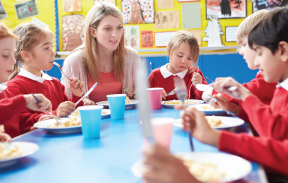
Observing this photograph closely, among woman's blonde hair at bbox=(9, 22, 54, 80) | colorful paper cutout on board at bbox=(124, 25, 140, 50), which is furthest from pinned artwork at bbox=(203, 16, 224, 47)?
woman's blonde hair at bbox=(9, 22, 54, 80)

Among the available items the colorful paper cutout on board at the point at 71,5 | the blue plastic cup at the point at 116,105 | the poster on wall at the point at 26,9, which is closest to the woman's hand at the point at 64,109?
the blue plastic cup at the point at 116,105

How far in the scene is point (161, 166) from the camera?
1.20 feet

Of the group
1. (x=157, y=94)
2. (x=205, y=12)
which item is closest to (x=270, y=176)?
(x=157, y=94)

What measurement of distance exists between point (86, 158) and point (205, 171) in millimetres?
328

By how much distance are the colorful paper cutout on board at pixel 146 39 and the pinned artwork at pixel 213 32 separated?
715mm

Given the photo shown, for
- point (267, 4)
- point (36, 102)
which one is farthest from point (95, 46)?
point (267, 4)

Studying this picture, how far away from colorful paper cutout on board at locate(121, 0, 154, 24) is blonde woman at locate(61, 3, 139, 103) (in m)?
1.47

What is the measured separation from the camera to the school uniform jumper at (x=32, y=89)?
1.34 metres

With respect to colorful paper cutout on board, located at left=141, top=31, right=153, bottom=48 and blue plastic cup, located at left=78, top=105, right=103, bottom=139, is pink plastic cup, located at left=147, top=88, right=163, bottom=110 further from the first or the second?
colorful paper cutout on board, located at left=141, top=31, right=153, bottom=48

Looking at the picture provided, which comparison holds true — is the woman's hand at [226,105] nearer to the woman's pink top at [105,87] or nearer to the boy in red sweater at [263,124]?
the boy in red sweater at [263,124]

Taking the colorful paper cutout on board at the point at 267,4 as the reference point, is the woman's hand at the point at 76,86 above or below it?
below

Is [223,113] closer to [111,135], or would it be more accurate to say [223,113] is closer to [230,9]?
[111,135]

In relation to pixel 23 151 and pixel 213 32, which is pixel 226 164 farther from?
pixel 213 32

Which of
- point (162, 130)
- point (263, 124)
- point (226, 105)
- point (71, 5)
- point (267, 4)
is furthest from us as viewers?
point (71, 5)
